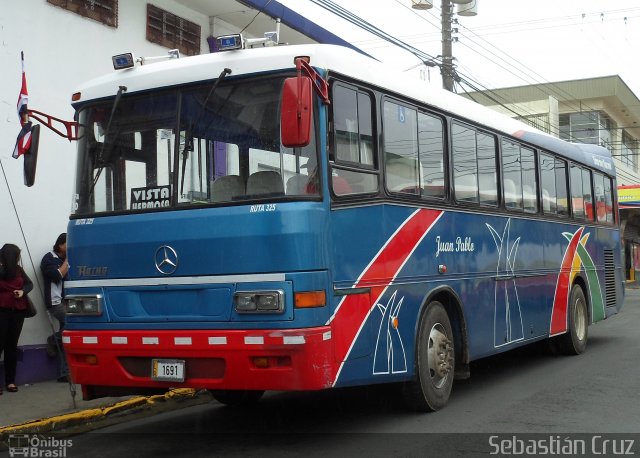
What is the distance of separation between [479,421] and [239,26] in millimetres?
8638

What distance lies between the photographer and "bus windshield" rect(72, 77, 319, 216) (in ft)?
18.2

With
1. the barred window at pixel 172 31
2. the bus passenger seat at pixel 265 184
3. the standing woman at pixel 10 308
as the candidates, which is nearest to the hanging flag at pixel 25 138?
the bus passenger seat at pixel 265 184

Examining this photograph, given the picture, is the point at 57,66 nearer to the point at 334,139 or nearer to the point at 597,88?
the point at 334,139

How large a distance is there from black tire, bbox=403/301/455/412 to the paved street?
0.48 ft

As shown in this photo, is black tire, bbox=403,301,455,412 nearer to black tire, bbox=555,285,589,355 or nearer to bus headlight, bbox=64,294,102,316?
bus headlight, bbox=64,294,102,316

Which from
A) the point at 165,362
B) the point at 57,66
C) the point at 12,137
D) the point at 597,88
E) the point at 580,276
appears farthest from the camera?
the point at 597,88

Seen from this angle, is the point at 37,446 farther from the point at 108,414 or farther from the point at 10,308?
the point at 10,308

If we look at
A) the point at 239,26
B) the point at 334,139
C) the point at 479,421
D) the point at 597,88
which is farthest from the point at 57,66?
the point at 597,88

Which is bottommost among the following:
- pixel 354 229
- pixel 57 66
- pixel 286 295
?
pixel 286 295

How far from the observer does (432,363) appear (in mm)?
6930

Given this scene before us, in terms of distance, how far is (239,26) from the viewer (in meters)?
12.8

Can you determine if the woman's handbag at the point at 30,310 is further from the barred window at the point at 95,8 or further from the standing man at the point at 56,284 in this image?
the barred window at the point at 95,8

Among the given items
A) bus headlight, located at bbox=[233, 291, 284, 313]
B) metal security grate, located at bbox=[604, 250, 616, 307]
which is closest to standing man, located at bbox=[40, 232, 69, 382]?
bus headlight, located at bbox=[233, 291, 284, 313]

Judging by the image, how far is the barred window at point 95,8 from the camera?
31.4 ft
